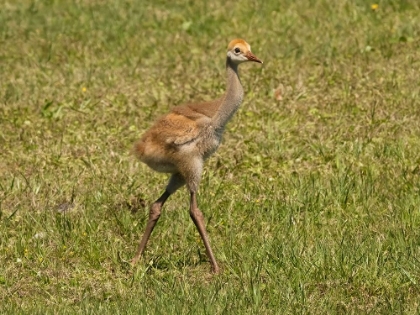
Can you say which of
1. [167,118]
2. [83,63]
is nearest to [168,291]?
[167,118]

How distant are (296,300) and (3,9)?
7517 millimetres

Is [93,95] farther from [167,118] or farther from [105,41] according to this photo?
[167,118]

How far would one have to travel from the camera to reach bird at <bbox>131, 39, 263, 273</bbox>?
7.15m

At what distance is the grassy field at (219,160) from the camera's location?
675cm

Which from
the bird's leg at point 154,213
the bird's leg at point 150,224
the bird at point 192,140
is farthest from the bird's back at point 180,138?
the bird's leg at point 150,224

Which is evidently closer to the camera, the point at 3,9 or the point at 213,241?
the point at 213,241

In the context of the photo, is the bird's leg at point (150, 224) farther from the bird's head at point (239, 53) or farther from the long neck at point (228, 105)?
the bird's head at point (239, 53)

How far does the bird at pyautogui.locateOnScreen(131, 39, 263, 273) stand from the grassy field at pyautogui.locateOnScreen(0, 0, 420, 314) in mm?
296

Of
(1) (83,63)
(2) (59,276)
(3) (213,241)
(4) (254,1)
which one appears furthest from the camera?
(4) (254,1)

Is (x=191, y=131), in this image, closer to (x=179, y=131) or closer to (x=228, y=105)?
(x=179, y=131)

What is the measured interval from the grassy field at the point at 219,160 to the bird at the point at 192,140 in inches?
11.7

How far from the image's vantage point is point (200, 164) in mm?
7227

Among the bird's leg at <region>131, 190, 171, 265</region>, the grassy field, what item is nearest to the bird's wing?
the bird's leg at <region>131, 190, 171, 265</region>

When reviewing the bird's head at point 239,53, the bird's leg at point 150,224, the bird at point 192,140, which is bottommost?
the bird's leg at point 150,224
